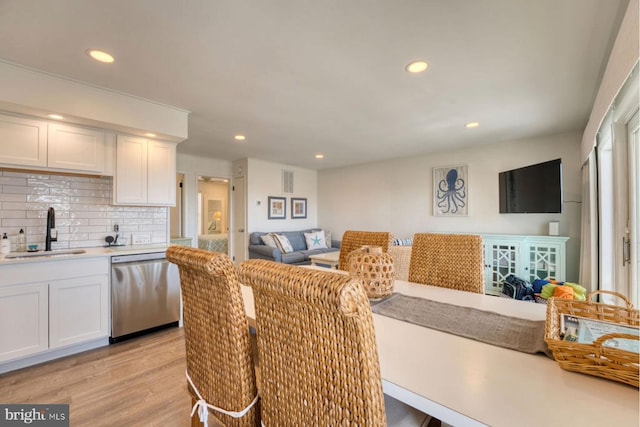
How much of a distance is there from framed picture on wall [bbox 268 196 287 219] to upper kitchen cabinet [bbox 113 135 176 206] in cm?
279

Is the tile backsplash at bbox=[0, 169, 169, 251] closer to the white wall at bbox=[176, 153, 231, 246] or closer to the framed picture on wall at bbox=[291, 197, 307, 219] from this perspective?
the white wall at bbox=[176, 153, 231, 246]

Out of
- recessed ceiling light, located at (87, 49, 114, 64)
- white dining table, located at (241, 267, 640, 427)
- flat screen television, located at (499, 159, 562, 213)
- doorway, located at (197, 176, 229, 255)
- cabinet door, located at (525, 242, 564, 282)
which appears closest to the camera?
white dining table, located at (241, 267, 640, 427)

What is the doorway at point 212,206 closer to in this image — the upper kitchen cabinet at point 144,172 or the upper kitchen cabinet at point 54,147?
the upper kitchen cabinet at point 144,172

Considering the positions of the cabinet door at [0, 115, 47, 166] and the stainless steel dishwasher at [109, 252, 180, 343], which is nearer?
the cabinet door at [0, 115, 47, 166]

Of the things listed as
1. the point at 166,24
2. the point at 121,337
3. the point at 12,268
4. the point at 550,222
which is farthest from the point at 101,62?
the point at 550,222

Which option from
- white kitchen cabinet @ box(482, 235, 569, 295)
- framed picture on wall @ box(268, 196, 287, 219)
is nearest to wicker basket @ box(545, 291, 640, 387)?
white kitchen cabinet @ box(482, 235, 569, 295)

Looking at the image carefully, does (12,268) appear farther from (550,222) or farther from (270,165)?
(550,222)

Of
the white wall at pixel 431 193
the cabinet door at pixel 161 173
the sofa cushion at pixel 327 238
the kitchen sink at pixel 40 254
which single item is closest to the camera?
the kitchen sink at pixel 40 254

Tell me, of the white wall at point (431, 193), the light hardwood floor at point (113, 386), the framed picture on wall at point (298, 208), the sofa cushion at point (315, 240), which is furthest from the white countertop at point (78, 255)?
the white wall at point (431, 193)

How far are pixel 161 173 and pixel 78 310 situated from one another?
1488 mm

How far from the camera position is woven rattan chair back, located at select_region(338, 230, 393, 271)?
1946 mm

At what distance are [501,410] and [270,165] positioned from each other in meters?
5.63

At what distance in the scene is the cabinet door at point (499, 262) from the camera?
3.77 meters

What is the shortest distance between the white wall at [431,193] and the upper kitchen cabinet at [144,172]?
3.88 meters
